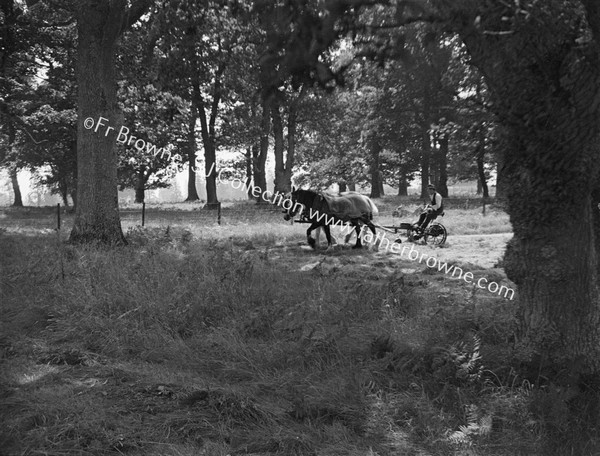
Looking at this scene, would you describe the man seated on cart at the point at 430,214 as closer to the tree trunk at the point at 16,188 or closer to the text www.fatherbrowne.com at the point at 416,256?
the text www.fatherbrowne.com at the point at 416,256

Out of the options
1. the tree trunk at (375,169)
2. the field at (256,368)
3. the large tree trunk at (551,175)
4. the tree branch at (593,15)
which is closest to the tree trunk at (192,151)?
the tree trunk at (375,169)

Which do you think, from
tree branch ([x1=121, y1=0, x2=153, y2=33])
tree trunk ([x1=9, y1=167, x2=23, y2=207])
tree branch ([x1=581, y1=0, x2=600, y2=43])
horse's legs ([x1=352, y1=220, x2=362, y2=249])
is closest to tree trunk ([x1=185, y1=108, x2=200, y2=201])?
tree trunk ([x1=9, y1=167, x2=23, y2=207])

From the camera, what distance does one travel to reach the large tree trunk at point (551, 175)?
359 cm

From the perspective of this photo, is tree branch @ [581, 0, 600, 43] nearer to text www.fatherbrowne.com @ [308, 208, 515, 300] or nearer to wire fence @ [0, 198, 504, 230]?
text www.fatherbrowne.com @ [308, 208, 515, 300]

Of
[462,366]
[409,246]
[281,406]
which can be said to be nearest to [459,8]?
[462,366]

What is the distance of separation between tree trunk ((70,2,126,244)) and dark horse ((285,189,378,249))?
14.4 feet

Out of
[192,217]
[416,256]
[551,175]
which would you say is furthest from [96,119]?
[192,217]

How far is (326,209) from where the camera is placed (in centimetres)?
1303

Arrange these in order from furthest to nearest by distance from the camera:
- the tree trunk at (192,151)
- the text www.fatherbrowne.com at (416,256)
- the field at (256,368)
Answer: the tree trunk at (192,151)
the text www.fatherbrowne.com at (416,256)
the field at (256,368)

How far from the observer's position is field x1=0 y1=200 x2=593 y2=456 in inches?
141

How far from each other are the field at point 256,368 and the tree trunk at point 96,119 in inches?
175

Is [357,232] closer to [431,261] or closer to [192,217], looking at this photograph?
[431,261]

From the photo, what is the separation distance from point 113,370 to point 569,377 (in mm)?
3942

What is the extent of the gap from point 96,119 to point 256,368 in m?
9.72
